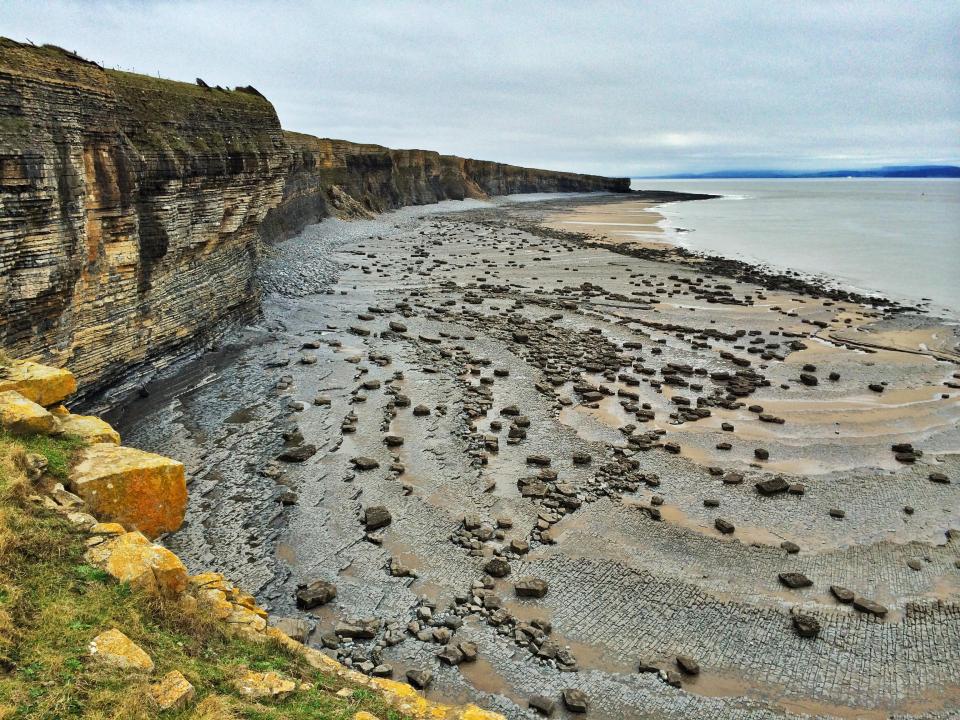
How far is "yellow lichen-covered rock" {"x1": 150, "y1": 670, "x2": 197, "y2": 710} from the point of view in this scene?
518cm

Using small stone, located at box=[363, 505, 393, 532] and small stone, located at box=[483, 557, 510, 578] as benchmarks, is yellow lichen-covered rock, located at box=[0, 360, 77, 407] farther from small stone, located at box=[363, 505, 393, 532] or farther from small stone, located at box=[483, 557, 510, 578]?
small stone, located at box=[483, 557, 510, 578]

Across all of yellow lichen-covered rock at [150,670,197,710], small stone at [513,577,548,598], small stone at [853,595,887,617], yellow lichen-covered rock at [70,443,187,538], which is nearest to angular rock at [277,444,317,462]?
yellow lichen-covered rock at [70,443,187,538]

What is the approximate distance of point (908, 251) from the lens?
5281 cm

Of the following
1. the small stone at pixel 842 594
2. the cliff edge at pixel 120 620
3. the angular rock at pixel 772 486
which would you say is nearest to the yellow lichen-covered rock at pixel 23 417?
the cliff edge at pixel 120 620

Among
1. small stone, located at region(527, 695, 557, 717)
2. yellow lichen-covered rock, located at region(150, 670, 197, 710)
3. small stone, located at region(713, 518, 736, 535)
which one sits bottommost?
small stone, located at region(527, 695, 557, 717)

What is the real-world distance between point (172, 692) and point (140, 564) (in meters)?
1.84

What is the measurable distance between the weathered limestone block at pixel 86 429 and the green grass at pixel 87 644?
1.61 m

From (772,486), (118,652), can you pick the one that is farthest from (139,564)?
(772,486)

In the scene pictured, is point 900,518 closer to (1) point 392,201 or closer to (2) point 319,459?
(2) point 319,459

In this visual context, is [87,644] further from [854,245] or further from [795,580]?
[854,245]

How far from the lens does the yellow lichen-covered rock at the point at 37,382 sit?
929cm

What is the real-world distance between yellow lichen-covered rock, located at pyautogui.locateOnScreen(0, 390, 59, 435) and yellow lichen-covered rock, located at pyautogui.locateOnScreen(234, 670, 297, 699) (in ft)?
16.7

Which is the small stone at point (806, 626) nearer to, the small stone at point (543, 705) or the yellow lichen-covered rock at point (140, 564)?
the small stone at point (543, 705)

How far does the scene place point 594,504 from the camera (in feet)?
42.6
